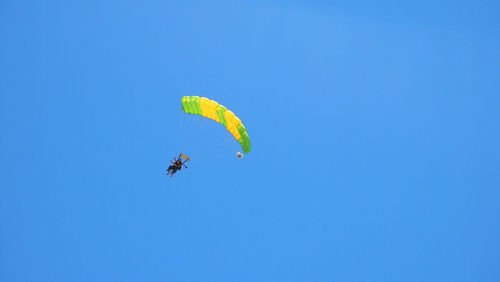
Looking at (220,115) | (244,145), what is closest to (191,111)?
(220,115)

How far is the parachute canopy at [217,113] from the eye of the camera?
22.2 m

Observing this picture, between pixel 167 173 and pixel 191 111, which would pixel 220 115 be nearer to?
pixel 191 111

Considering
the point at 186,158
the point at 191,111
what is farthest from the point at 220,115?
the point at 186,158

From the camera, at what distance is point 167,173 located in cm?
2423

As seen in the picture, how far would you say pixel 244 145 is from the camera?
74.7 ft

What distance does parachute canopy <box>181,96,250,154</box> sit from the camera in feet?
72.8

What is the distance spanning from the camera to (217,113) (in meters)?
22.3

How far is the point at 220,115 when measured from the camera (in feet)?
73.0

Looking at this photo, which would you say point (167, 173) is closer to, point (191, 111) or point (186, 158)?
point (186, 158)

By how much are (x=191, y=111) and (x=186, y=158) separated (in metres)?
3.07

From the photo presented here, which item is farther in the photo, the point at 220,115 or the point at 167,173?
the point at 167,173

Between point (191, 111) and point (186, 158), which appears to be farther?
point (186, 158)

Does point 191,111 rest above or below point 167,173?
above

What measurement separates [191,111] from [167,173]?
3.94 m
